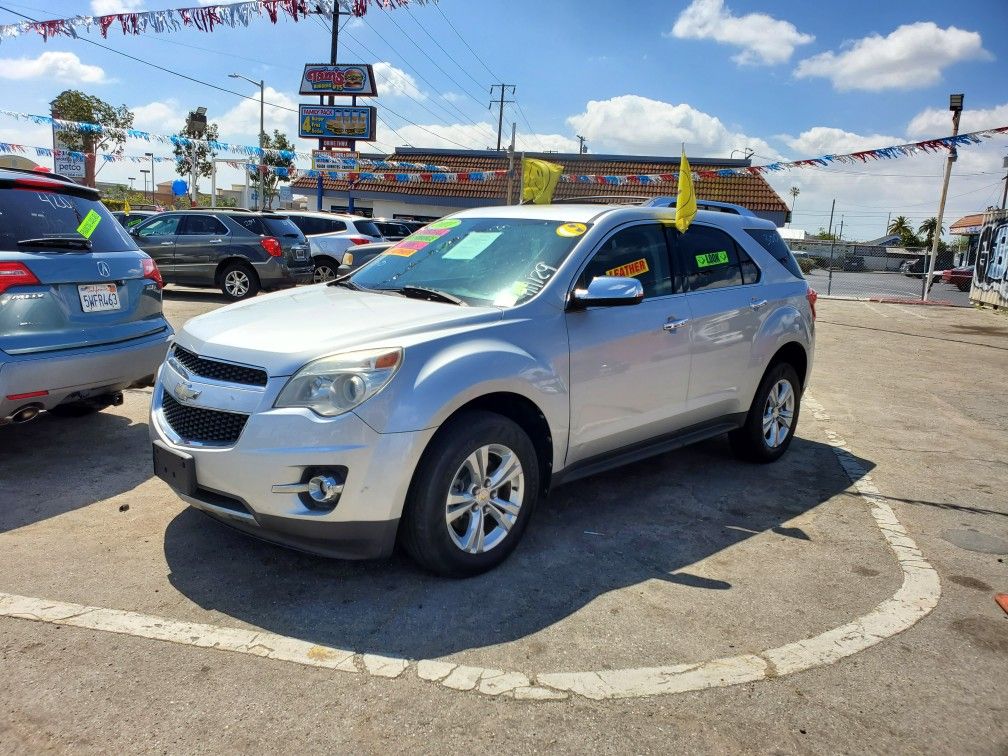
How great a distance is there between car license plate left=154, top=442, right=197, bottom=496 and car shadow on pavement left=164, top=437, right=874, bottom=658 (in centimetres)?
43

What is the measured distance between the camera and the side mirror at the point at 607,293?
153 inches

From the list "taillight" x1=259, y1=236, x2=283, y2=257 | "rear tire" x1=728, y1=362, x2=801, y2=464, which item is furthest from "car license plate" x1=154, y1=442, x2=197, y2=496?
"taillight" x1=259, y1=236, x2=283, y2=257

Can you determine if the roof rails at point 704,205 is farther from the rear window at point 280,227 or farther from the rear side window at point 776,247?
the rear window at point 280,227

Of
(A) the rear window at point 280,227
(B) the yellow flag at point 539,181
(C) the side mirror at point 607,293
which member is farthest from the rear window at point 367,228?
(C) the side mirror at point 607,293

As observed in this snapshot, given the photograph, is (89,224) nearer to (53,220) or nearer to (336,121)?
(53,220)

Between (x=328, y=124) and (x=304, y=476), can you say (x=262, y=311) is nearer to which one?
(x=304, y=476)

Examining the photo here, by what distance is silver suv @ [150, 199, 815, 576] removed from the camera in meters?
3.21

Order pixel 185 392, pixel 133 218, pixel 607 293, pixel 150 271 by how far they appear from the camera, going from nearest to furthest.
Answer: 1. pixel 185 392
2. pixel 607 293
3. pixel 150 271
4. pixel 133 218

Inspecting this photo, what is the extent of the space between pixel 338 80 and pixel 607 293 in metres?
30.3

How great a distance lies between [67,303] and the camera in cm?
470

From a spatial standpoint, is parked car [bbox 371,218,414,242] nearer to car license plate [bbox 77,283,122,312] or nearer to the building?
the building

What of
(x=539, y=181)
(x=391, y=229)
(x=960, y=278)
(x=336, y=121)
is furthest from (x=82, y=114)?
(x=960, y=278)

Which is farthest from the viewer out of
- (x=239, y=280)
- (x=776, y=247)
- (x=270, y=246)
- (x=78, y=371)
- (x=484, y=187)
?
(x=484, y=187)

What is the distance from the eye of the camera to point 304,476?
320 cm
